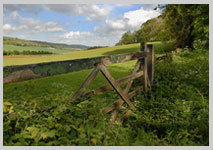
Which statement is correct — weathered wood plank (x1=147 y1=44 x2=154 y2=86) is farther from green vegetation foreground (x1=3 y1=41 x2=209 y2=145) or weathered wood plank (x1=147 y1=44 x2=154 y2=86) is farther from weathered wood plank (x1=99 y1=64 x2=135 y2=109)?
weathered wood plank (x1=99 y1=64 x2=135 y2=109)

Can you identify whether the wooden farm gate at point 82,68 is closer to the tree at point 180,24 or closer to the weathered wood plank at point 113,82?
the weathered wood plank at point 113,82

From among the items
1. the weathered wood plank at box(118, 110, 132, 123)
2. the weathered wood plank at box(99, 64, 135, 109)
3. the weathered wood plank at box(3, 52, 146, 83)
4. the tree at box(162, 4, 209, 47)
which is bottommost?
the weathered wood plank at box(118, 110, 132, 123)

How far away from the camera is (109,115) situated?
124 inches

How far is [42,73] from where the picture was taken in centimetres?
205

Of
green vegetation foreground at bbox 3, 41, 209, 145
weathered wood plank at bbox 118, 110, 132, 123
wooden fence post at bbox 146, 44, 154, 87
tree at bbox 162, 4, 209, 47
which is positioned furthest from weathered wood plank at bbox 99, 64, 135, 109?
tree at bbox 162, 4, 209, 47

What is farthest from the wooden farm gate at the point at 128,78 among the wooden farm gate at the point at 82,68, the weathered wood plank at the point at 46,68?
the weathered wood plank at the point at 46,68

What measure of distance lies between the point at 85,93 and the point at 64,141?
95cm

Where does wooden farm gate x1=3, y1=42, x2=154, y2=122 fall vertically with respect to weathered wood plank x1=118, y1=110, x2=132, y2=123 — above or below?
above

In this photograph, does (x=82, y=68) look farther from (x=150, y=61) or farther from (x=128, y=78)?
(x=150, y=61)

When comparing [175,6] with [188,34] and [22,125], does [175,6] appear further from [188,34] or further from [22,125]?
[22,125]

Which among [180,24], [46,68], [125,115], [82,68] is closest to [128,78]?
[125,115]

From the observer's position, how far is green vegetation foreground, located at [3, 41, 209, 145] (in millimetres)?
1808

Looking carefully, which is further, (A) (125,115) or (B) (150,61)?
(B) (150,61)

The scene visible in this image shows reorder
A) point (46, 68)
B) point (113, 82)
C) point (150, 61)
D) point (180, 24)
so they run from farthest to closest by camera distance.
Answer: point (180, 24) < point (150, 61) < point (113, 82) < point (46, 68)
